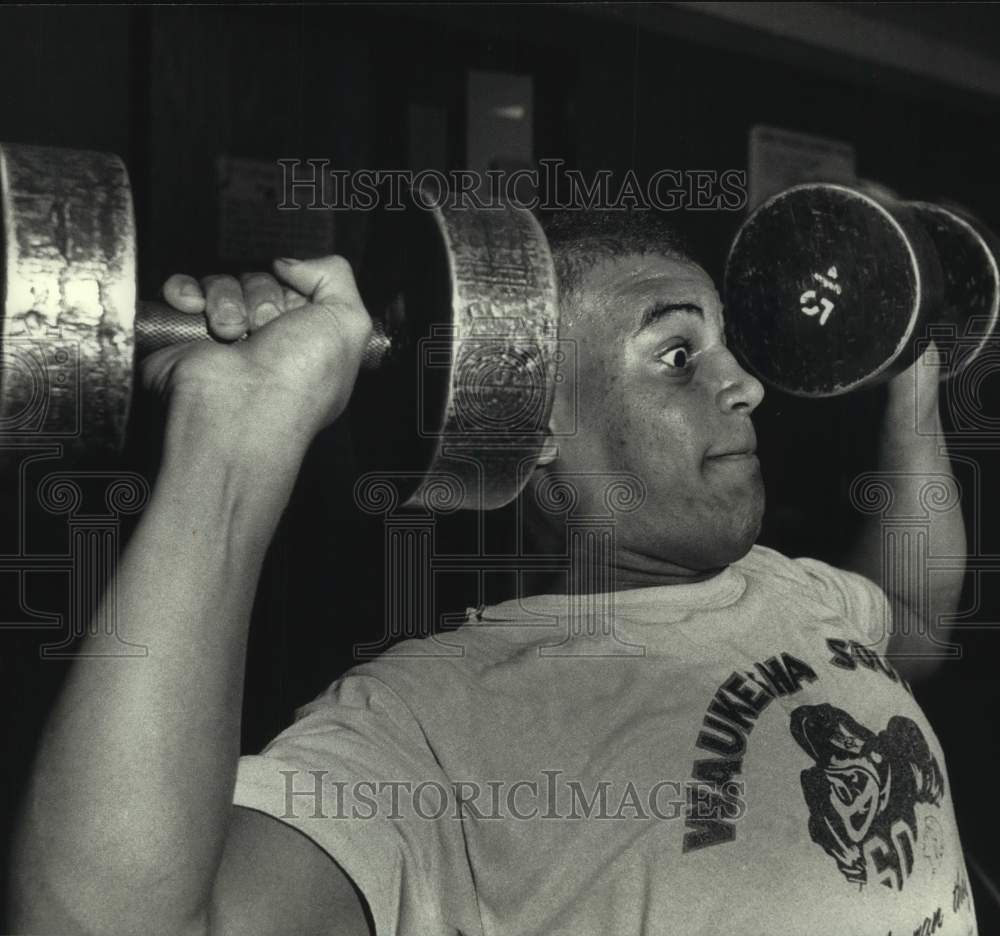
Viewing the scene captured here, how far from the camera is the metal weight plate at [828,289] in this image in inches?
48.3

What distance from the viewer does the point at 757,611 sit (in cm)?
121

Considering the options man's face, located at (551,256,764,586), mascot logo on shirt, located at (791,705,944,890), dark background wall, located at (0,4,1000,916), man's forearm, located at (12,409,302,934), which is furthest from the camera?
dark background wall, located at (0,4,1000,916)

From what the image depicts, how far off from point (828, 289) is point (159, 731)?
876 mm

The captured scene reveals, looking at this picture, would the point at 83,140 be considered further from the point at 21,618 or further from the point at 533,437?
the point at 533,437

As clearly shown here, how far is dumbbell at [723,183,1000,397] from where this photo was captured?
1228 mm

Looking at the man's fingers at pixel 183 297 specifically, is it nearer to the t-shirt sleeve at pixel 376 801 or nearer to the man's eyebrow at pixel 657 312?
the t-shirt sleeve at pixel 376 801

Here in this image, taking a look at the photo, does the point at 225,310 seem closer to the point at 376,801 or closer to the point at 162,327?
the point at 162,327

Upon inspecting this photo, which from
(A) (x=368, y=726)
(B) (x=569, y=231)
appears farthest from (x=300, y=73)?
(A) (x=368, y=726)

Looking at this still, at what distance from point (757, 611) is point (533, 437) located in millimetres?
369
